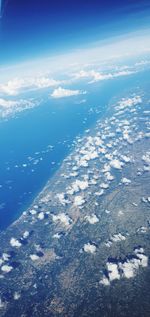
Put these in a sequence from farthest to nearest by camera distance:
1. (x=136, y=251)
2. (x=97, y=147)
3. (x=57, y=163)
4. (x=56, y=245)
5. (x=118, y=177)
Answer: (x=97, y=147)
(x=57, y=163)
(x=118, y=177)
(x=56, y=245)
(x=136, y=251)

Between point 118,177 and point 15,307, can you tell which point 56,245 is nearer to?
point 15,307

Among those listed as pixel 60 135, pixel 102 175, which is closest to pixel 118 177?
pixel 102 175

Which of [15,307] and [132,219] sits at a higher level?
[132,219]

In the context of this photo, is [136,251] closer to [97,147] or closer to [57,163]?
[57,163]

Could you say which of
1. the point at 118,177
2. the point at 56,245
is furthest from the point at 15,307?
the point at 118,177

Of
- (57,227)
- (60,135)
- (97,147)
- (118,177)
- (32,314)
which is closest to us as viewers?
(32,314)

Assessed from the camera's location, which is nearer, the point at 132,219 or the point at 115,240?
the point at 115,240
